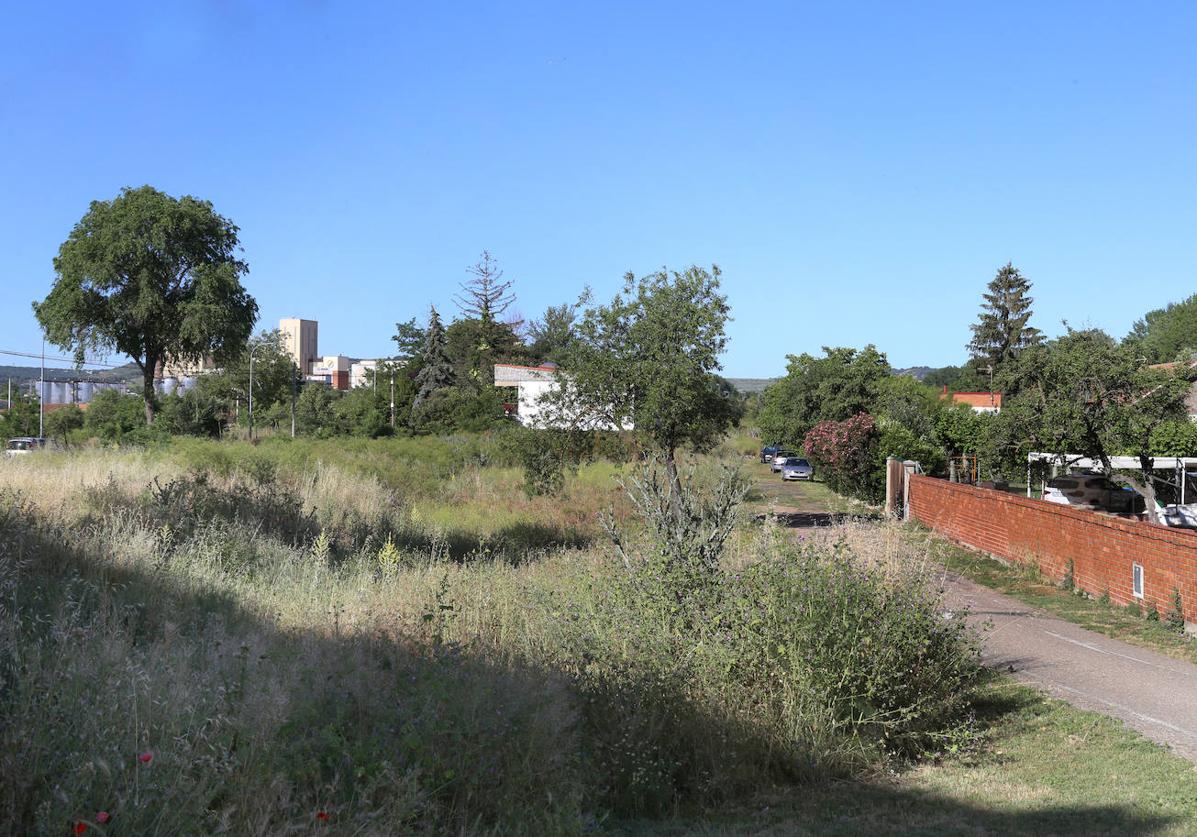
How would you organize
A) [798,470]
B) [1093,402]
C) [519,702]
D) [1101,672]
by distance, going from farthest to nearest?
[798,470] < [1093,402] < [1101,672] < [519,702]

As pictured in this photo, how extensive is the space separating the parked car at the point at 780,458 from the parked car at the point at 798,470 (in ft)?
3.63

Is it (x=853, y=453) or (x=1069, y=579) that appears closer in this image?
(x=1069, y=579)

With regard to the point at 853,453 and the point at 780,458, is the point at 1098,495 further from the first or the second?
the point at 780,458

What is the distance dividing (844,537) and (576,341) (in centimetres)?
1487

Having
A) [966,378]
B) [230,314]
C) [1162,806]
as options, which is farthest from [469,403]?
[966,378]

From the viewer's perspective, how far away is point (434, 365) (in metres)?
71.4

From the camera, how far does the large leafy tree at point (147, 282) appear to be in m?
33.2

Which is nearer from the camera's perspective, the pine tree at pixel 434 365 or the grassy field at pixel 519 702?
the grassy field at pixel 519 702

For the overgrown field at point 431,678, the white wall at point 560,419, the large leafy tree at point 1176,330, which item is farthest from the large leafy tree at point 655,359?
the large leafy tree at point 1176,330

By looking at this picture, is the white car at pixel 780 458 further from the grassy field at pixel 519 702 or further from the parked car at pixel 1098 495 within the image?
the grassy field at pixel 519 702

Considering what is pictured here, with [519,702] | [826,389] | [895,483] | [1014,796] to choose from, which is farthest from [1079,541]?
[826,389]

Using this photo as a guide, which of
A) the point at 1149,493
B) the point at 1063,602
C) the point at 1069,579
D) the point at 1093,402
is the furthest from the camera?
the point at 1093,402

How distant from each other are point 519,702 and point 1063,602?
38.7 feet

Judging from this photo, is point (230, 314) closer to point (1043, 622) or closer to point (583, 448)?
point (583, 448)
